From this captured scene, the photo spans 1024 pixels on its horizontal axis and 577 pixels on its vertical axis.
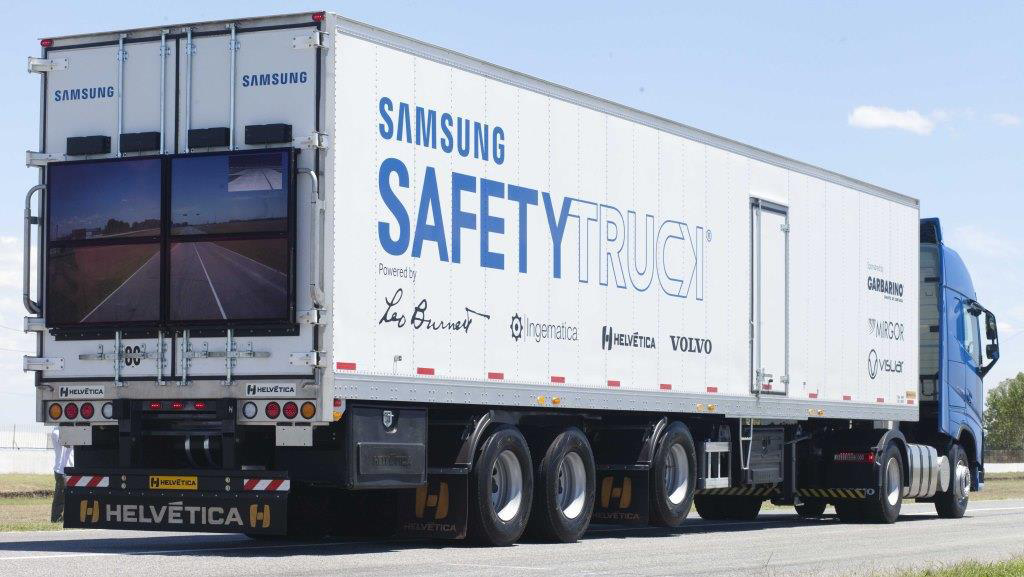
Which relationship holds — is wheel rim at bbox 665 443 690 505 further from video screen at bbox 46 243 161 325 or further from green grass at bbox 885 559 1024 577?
video screen at bbox 46 243 161 325

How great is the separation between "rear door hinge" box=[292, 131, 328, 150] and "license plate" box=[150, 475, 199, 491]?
9.49 ft

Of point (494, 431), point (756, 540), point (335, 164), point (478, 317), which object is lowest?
point (756, 540)

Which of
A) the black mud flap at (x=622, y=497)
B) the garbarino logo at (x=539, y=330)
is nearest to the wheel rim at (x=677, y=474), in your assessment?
the black mud flap at (x=622, y=497)

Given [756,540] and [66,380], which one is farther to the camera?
[756,540]

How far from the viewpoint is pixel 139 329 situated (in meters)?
14.3

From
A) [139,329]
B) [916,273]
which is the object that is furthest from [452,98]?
[916,273]

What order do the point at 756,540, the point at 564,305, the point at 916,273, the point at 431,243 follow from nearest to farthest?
the point at 431,243, the point at 564,305, the point at 756,540, the point at 916,273

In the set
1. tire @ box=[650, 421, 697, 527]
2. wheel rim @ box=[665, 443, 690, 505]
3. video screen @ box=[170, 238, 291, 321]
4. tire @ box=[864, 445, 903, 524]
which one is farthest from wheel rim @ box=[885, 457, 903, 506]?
video screen @ box=[170, 238, 291, 321]

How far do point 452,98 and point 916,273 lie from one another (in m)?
11.4

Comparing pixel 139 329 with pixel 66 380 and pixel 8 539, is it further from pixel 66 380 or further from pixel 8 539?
pixel 8 539

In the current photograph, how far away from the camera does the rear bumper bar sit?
45.0 feet

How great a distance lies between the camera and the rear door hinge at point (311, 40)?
13.7 meters

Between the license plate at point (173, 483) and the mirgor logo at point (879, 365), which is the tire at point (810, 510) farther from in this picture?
the license plate at point (173, 483)
